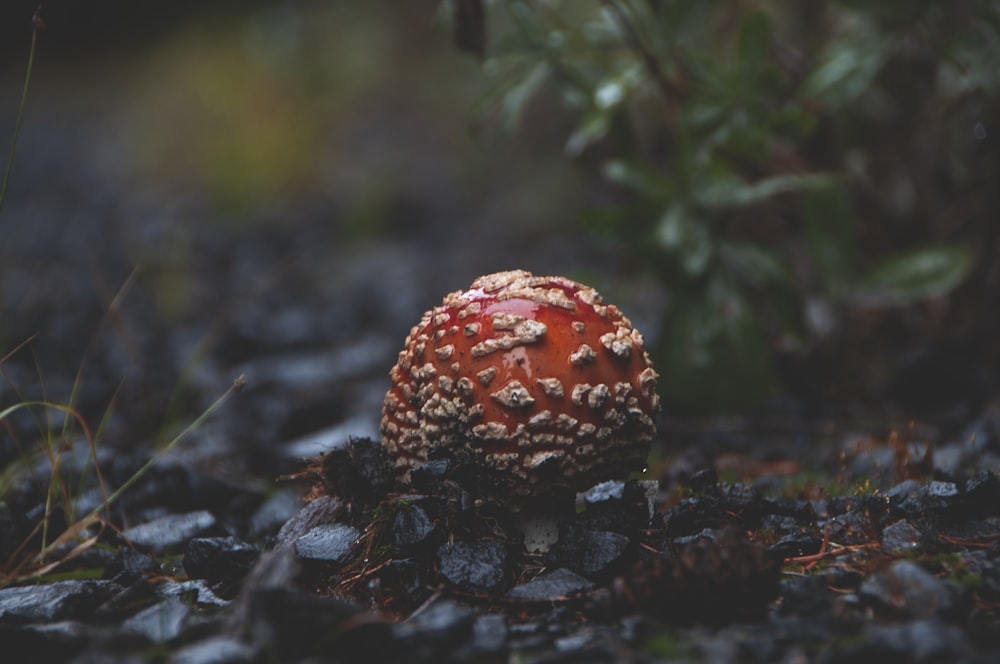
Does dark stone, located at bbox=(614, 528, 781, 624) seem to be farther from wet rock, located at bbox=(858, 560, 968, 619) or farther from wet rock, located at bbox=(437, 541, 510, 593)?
wet rock, located at bbox=(437, 541, 510, 593)

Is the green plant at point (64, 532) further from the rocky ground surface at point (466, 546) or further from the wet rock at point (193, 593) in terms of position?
the wet rock at point (193, 593)

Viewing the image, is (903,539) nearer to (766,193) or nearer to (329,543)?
(329,543)

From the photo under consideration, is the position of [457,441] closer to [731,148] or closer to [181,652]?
[181,652]

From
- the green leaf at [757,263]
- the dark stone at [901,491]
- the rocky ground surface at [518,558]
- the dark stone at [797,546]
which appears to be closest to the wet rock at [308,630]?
the rocky ground surface at [518,558]

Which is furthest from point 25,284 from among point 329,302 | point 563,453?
point 563,453

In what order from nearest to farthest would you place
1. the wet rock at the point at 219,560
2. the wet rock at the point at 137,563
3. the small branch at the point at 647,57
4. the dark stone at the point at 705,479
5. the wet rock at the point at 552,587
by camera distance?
1. the wet rock at the point at 552,587
2. the wet rock at the point at 219,560
3. the wet rock at the point at 137,563
4. the dark stone at the point at 705,479
5. the small branch at the point at 647,57

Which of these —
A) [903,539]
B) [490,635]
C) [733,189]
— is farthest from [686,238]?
[490,635]
